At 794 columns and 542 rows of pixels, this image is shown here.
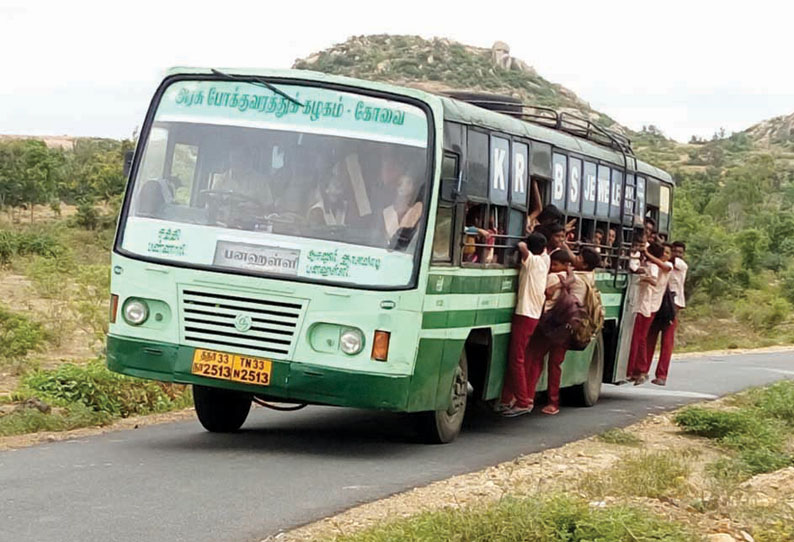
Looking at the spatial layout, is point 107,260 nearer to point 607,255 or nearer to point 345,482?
point 607,255

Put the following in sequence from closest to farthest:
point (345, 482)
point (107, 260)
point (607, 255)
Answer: point (345, 482) → point (607, 255) → point (107, 260)

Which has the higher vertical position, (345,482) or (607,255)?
(607,255)

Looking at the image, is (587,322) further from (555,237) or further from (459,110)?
(459,110)

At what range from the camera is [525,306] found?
12352 mm

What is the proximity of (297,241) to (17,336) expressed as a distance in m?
10.9

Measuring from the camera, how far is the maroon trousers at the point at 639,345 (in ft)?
54.6

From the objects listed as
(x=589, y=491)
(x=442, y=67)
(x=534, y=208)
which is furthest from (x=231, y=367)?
(x=442, y=67)

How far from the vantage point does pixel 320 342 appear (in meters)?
9.96

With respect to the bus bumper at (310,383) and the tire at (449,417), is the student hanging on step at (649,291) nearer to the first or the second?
the tire at (449,417)

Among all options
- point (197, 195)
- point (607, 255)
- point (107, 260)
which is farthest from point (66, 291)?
point (197, 195)

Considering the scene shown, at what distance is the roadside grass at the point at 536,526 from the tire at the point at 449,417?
4.09 m

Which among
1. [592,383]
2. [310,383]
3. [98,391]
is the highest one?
[310,383]

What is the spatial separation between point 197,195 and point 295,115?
965 millimetres

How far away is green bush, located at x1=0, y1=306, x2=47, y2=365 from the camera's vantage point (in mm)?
19531
